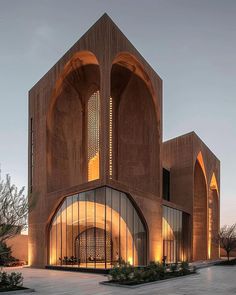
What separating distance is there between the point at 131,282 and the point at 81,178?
22999 millimetres

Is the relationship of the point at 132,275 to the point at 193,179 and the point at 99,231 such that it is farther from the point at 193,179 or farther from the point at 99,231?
the point at 193,179

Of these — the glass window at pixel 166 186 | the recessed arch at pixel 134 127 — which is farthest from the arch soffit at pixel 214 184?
the recessed arch at pixel 134 127

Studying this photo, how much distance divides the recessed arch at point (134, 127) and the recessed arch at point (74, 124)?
6.67 ft

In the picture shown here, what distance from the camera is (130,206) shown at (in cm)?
3397

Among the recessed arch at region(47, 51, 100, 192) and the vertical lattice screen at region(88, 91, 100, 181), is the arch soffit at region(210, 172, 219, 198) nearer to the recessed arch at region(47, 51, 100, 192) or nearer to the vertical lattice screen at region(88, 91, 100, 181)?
the vertical lattice screen at region(88, 91, 100, 181)

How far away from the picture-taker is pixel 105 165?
30.8 metres

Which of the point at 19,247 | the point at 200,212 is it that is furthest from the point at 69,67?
the point at 200,212

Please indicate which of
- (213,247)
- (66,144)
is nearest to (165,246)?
(66,144)

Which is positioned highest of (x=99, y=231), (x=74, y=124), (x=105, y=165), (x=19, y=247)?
(x=74, y=124)

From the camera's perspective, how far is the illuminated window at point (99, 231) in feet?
104

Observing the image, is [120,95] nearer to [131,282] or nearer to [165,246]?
[165,246]

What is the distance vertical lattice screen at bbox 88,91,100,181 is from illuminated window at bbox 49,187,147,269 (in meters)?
8.45

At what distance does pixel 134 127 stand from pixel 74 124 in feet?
20.4

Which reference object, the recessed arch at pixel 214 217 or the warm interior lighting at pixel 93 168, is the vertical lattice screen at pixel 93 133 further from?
the recessed arch at pixel 214 217
